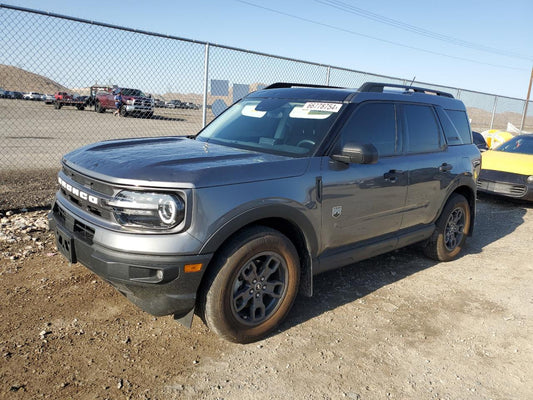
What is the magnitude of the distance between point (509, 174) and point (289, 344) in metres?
6.98

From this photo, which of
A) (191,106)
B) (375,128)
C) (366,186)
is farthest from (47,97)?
(366,186)

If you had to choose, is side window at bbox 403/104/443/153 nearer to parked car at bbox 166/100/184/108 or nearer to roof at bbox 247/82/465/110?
roof at bbox 247/82/465/110

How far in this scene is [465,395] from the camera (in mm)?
2750

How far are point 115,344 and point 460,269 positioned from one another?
3.89 metres

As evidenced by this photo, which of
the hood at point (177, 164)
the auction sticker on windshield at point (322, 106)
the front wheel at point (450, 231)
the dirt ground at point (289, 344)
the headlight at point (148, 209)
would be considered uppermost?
the auction sticker on windshield at point (322, 106)

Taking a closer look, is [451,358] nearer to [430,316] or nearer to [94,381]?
[430,316]

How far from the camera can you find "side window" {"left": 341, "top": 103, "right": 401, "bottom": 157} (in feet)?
12.1

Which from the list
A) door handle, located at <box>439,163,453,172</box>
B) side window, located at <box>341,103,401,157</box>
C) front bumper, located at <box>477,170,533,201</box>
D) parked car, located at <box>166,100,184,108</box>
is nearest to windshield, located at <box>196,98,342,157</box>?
side window, located at <box>341,103,401,157</box>

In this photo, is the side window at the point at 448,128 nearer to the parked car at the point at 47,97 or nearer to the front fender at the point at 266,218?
the front fender at the point at 266,218

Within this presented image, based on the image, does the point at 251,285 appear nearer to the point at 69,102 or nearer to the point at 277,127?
the point at 277,127

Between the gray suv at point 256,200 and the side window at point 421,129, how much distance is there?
0.06 feet

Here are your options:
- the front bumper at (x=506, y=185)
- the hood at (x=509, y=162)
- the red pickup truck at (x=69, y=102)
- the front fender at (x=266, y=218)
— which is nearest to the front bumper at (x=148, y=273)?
the front fender at (x=266, y=218)

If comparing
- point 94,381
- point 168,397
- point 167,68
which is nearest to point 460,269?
point 168,397

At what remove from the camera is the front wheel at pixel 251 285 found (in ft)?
9.37
